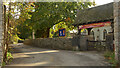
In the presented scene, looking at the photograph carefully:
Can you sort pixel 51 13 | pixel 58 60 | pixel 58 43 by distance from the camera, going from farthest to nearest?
pixel 51 13
pixel 58 43
pixel 58 60

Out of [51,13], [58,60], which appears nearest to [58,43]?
[51,13]

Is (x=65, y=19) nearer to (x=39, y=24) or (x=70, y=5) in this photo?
(x=70, y=5)

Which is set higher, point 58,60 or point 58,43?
point 58,43

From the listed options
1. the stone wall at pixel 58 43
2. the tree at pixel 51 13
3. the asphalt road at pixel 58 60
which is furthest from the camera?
the tree at pixel 51 13

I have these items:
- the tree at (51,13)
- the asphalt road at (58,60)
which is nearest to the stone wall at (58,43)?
the tree at (51,13)

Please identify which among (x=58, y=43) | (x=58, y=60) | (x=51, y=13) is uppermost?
(x=51, y=13)

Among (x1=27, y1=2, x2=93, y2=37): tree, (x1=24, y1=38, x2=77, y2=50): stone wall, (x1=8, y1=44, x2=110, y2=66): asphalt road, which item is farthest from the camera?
(x1=27, y1=2, x2=93, y2=37): tree

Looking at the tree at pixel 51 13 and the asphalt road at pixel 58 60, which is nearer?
the asphalt road at pixel 58 60

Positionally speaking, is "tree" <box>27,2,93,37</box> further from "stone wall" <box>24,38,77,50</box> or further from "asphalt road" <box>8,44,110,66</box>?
"asphalt road" <box>8,44,110,66</box>

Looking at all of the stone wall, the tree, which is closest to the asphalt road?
the stone wall

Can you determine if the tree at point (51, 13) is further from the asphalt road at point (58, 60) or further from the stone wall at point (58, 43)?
the asphalt road at point (58, 60)

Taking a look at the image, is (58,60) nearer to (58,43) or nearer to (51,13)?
(58,43)

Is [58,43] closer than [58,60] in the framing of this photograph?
No

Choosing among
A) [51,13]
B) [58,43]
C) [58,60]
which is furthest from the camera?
[51,13]
